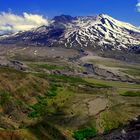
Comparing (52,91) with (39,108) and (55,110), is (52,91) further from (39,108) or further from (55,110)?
(39,108)

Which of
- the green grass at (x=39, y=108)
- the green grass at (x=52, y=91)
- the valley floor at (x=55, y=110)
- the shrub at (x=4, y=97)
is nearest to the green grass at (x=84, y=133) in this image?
the valley floor at (x=55, y=110)

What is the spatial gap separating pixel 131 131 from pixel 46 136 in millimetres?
39606

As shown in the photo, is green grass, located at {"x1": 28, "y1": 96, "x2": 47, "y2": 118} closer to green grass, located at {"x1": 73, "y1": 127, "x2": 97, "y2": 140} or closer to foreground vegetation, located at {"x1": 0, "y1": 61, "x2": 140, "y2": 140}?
foreground vegetation, located at {"x1": 0, "y1": 61, "x2": 140, "y2": 140}

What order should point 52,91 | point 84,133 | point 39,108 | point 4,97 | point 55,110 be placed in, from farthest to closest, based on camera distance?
point 52,91 → point 55,110 → point 39,108 → point 4,97 → point 84,133

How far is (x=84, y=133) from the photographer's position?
11869 cm

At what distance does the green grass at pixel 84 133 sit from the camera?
4520 inches

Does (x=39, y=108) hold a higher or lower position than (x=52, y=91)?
lower

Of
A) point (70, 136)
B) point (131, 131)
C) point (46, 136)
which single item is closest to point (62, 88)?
point (70, 136)

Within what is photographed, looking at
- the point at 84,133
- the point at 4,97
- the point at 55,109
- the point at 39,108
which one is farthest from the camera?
the point at 55,109

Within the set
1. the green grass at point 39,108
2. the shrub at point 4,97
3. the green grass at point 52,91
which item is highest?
the shrub at point 4,97

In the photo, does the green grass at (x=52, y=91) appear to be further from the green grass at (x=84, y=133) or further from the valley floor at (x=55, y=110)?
the green grass at (x=84, y=133)

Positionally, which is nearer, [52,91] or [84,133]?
[84,133]

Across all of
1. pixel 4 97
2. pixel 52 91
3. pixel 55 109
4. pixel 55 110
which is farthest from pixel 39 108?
pixel 52 91

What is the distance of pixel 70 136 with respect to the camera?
113188 millimetres
